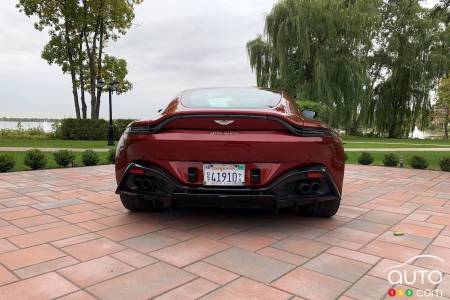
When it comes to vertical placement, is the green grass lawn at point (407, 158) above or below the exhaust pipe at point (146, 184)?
below

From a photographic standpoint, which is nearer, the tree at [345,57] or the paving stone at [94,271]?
the paving stone at [94,271]

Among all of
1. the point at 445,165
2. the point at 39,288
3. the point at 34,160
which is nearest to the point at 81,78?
the point at 34,160

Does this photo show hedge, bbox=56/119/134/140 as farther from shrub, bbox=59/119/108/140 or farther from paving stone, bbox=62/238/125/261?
paving stone, bbox=62/238/125/261

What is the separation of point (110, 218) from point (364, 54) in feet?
76.4

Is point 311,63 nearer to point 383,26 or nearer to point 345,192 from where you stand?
point 383,26

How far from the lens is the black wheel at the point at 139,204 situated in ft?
11.9

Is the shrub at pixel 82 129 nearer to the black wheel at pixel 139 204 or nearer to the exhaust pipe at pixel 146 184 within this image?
the black wheel at pixel 139 204

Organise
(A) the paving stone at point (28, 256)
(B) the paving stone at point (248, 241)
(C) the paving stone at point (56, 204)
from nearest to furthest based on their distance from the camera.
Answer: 1. (A) the paving stone at point (28, 256)
2. (B) the paving stone at point (248, 241)
3. (C) the paving stone at point (56, 204)

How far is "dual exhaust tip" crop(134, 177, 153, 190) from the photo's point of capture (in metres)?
3.08

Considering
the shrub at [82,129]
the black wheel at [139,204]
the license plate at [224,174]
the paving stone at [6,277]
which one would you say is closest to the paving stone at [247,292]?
the license plate at [224,174]

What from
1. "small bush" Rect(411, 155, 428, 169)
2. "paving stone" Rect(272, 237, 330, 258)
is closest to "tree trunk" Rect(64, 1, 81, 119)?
"small bush" Rect(411, 155, 428, 169)

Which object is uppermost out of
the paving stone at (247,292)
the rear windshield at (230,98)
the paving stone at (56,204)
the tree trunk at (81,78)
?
the tree trunk at (81,78)

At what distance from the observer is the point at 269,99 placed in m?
3.46

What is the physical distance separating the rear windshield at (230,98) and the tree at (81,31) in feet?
67.6
